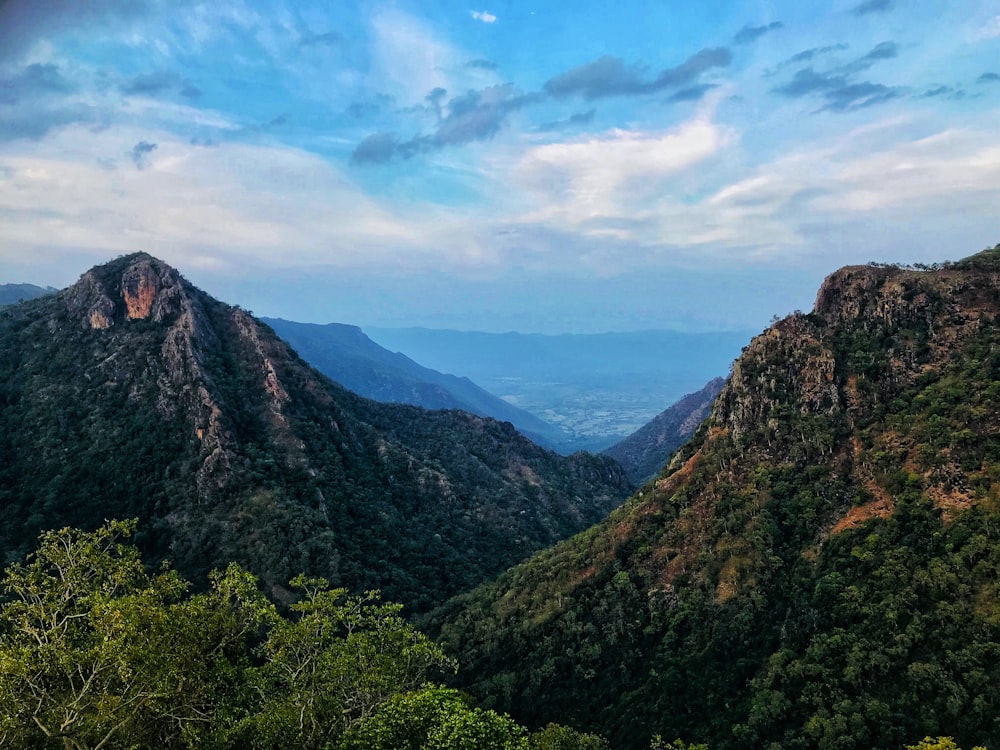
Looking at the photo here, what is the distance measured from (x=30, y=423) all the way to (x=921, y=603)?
346 feet

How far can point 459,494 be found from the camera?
10769cm

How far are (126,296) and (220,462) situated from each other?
140 feet

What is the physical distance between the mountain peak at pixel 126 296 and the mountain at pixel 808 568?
2859 inches

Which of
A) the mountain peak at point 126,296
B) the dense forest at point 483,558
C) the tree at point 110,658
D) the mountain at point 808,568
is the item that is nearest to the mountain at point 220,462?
the mountain peak at point 126,296

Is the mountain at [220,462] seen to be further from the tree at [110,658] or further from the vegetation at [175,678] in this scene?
the tree at [110,658]

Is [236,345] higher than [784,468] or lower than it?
higher

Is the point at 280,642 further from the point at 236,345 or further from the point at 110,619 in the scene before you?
the point at 236,345

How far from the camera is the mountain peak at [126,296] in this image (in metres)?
98.9

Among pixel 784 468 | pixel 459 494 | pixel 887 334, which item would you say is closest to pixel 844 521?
pixel 784 468

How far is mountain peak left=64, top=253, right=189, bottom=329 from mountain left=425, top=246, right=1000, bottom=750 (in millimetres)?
72610

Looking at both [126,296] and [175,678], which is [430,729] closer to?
[175,678]

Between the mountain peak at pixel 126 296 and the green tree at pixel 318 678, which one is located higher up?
the mountain peak at pixel 126 296

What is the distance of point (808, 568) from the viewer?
51906mm

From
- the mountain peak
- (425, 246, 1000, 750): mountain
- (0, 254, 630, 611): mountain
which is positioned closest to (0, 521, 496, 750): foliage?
(425, 246, 1000, 750): mountain
